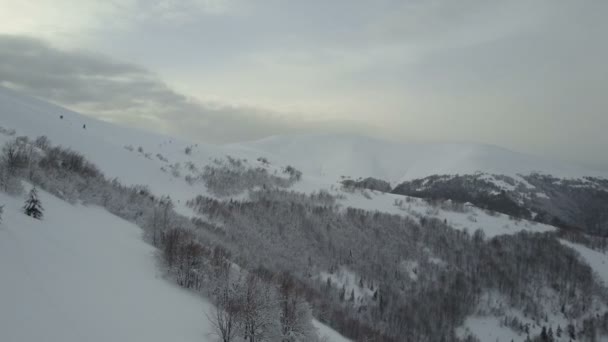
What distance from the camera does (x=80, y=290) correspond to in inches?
268

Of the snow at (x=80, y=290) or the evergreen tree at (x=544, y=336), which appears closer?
the snow at (x=80, y=290)

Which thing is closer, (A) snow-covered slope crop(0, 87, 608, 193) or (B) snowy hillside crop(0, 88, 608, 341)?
(B) snowy hillside crop(0, 88, 608, 341)

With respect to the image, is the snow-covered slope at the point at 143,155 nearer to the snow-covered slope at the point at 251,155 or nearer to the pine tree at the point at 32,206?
the snow-covered slope at the point at 251,155

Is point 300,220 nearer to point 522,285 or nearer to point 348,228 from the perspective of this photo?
point 348,228

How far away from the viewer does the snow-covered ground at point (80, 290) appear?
5.27m

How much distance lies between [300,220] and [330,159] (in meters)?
143

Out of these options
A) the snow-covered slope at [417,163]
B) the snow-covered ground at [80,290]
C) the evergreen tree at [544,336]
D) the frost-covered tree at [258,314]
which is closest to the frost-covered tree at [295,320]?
the frost-covered tree at [258,314]

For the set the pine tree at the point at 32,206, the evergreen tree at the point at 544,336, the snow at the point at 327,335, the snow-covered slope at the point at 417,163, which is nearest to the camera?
the pine tree at the point at 32,206

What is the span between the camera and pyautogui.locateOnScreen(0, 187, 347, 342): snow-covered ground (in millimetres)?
5270

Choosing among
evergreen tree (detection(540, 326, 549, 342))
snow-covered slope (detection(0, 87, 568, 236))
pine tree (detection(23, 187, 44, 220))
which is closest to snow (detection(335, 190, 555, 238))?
snow-covered slope (detection(0, 87, 568, 236))

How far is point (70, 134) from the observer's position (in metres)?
34.8

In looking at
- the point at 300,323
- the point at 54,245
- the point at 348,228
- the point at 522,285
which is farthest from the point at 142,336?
the point at 522,285

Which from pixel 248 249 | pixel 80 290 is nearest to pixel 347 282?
pixel 248 249

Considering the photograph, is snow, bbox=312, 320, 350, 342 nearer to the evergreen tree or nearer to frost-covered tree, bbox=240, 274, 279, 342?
frost-covered tree, bbox=240, 274, 279, 342
